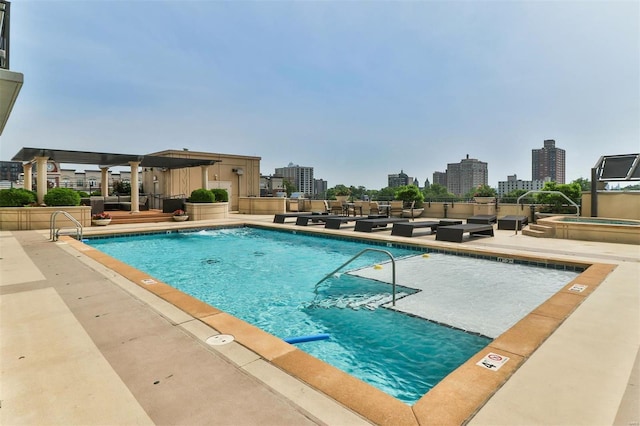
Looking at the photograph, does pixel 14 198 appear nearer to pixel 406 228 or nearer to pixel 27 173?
pixel 27 173

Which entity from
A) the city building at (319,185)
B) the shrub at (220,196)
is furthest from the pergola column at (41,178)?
the city building at (319,185)

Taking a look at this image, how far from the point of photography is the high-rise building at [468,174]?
9988cm

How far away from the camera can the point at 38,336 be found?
3.10 m

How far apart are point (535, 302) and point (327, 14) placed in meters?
12.5

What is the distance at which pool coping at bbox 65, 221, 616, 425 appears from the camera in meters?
1.98

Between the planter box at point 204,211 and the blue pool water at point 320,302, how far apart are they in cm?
542

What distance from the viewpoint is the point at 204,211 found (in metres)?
16.8

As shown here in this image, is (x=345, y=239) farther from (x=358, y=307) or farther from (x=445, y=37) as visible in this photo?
(x=445, y=37)

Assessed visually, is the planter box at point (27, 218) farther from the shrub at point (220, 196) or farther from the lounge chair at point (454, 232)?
the lounge chair at point (454, 232)

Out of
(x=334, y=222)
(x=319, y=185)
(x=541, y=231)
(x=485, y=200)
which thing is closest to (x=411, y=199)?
(x=485, y=200)

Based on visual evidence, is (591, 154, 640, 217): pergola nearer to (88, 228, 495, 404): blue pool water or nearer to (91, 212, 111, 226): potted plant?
(88, 228, 495, 404): blue pool water

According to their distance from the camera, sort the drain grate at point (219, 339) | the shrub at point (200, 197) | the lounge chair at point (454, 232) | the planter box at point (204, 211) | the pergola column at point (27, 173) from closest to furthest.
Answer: the drain grate at point (219, 339)
the lounge chair at point (454, 232)
the planter box at point (204, 211)
the shrub at point (200, 197)
the pergola column at point (27, 173)

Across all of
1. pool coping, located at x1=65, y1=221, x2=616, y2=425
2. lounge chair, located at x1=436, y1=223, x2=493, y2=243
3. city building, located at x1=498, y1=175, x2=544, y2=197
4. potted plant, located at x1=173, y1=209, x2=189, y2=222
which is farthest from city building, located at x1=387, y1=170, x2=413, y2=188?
pool coping, located at x1=65, y1=221, x2=616, y2=425

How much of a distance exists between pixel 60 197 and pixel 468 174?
104673 mm
